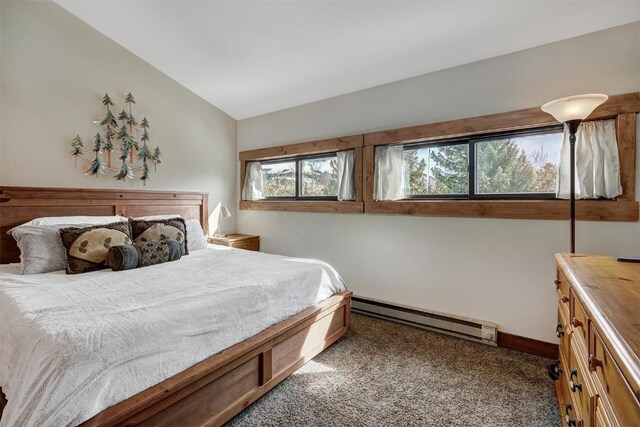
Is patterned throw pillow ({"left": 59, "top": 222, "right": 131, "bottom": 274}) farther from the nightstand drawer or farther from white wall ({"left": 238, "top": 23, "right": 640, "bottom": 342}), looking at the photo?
white wall ({"left": 238, "top": 23, "right": 640, "bottom": 342})

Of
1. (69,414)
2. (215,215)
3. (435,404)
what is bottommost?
(435,404)

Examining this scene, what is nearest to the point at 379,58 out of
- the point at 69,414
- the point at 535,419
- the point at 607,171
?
the point at 607,171

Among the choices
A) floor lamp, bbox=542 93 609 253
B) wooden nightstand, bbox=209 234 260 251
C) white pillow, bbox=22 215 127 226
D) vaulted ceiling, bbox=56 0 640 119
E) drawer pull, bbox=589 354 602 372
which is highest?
vaulted ceiling, bbox=56 0 640 119

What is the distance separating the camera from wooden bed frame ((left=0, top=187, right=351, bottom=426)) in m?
1.30

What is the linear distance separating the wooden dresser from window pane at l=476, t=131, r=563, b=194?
1.00 metres

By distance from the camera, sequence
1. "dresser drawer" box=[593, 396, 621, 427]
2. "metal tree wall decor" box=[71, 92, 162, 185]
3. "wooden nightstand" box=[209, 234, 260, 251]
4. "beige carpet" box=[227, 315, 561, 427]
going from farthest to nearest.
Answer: "wooden nightstand" box=[209, 234, 260, 251]
"metal tree wall decor" box=[71, 92, 162, 185]
"beige carpet" box=[227, 315, 561, 427]
"dresser drawer" box=[593, 396, 621, 427]

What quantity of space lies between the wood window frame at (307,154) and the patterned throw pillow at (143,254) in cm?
151

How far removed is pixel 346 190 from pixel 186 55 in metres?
2.16

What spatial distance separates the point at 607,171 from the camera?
2104 mm

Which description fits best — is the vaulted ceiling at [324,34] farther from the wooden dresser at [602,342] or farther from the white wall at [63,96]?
the wooden dresser at [602,342]

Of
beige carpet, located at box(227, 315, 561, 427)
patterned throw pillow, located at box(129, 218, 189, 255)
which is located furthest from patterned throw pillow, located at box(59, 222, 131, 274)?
beige carpet, located at box(227, 315, 561, 427)

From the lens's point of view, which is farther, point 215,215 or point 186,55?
point 215,215

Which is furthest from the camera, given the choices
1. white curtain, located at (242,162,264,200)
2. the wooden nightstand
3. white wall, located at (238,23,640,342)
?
white curtain, located at (242,162,264,200)

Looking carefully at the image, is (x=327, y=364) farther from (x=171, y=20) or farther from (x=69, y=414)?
(x=171, y=20)
